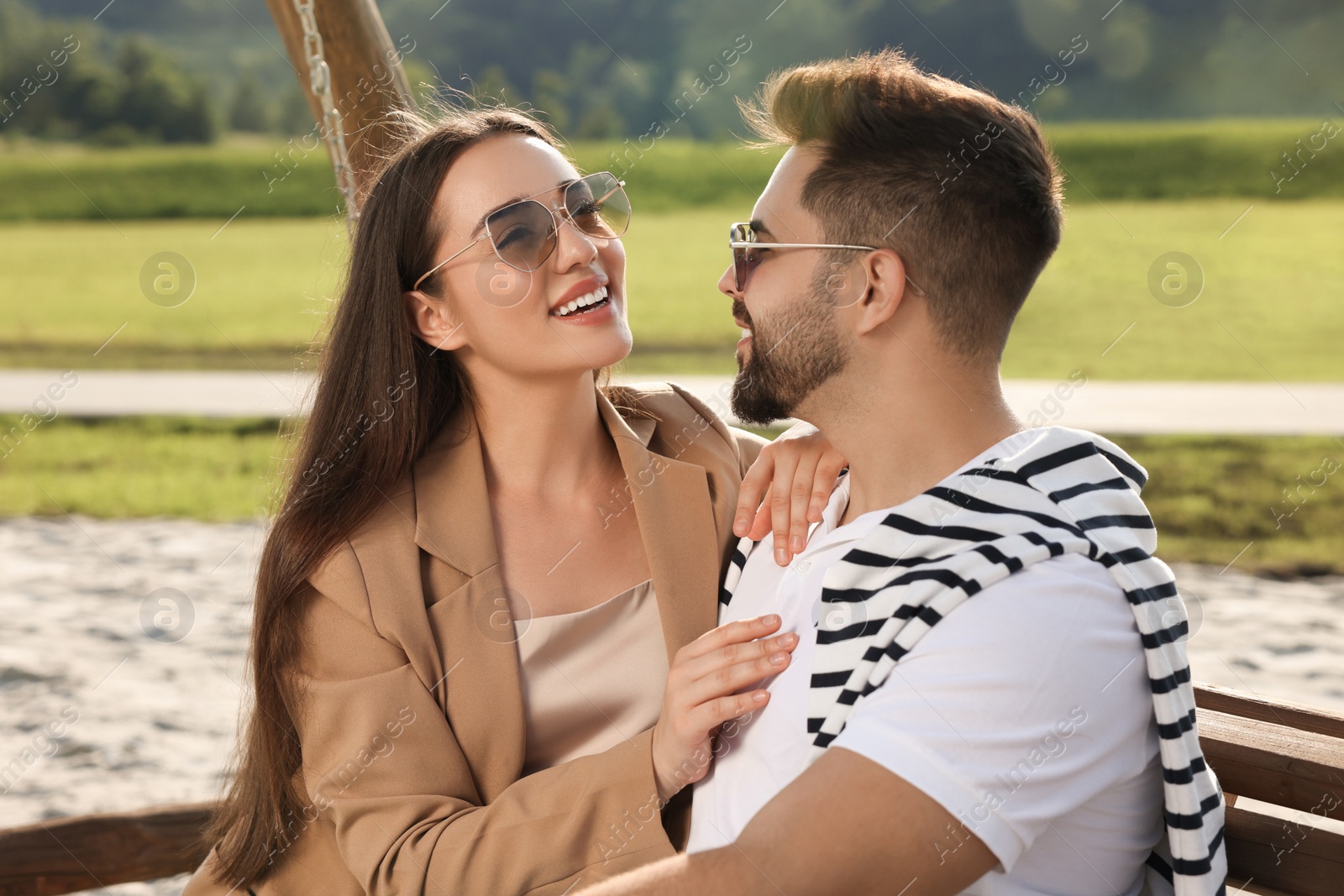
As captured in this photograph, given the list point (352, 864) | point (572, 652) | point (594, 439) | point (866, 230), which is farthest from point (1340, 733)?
point (352, 864)

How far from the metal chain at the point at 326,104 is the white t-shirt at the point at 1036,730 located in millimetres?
1800

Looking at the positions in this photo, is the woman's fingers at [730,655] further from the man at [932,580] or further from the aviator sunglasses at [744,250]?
the aviator sunglasses at [744,250]

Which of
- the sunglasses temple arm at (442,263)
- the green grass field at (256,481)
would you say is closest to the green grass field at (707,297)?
the green grass field at (256,481)

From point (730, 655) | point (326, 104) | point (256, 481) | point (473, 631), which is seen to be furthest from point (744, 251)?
point (256, 481)

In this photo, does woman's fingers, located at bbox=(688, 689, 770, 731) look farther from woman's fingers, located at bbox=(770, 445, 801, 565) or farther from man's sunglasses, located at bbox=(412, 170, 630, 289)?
man's sunglasses, located at bbox=(412, 170, 630, 289)

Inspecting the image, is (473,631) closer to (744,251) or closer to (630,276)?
(744,251)

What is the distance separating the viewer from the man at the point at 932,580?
1.52 m

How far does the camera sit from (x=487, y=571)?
2.37m

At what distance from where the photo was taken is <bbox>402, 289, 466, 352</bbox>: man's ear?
8.43 feet

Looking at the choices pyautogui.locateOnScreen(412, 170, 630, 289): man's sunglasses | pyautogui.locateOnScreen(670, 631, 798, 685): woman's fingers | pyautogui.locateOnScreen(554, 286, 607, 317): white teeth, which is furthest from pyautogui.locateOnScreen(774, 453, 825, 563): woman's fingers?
pyautogui.locateOnScreen(412, 170, 630, 289): man's sunglasses

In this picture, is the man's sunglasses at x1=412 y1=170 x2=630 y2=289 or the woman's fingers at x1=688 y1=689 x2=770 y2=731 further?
the man's sunglasses at x1=412 y1=170 x2=630 y2=289

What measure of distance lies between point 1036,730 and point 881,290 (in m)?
0.77

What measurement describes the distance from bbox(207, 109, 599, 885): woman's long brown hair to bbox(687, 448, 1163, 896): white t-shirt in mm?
1065

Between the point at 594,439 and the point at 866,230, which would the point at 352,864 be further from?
the point at 866,230
